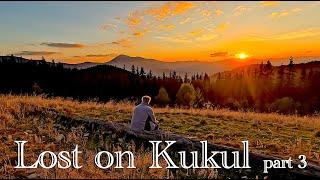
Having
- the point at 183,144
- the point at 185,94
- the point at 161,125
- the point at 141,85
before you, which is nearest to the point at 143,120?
the point at 183,144

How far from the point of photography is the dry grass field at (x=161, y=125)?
7844mm

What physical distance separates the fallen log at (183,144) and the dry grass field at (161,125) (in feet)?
2.41

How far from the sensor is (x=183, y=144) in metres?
9.72

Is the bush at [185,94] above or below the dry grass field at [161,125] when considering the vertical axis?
below

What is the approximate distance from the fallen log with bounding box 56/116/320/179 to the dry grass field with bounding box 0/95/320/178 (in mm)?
735

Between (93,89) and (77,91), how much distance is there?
5.38m

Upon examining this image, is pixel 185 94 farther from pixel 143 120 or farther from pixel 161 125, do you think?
pixel 143 120

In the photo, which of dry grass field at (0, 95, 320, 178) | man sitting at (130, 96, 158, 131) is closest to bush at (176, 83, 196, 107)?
dry grass field at (0, 95, 320, 178)

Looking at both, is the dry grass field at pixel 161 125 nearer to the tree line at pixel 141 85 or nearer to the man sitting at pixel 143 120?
the man sitting at pixel 143 120

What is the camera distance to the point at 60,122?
14.8m

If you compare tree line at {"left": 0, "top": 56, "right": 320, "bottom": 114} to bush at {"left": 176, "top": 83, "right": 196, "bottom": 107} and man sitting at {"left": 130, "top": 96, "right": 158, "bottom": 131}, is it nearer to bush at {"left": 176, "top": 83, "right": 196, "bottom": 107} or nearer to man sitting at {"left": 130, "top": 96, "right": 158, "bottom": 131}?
bush at {"left": 176, "top": 83, "right": 196, "bottom": 107}

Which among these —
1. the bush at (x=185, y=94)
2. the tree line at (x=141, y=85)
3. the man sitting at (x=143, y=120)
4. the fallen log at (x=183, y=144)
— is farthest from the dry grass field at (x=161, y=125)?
the tree line at (x=141, y=85)

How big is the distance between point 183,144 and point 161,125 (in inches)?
252

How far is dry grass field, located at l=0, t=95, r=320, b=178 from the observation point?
309 inches
